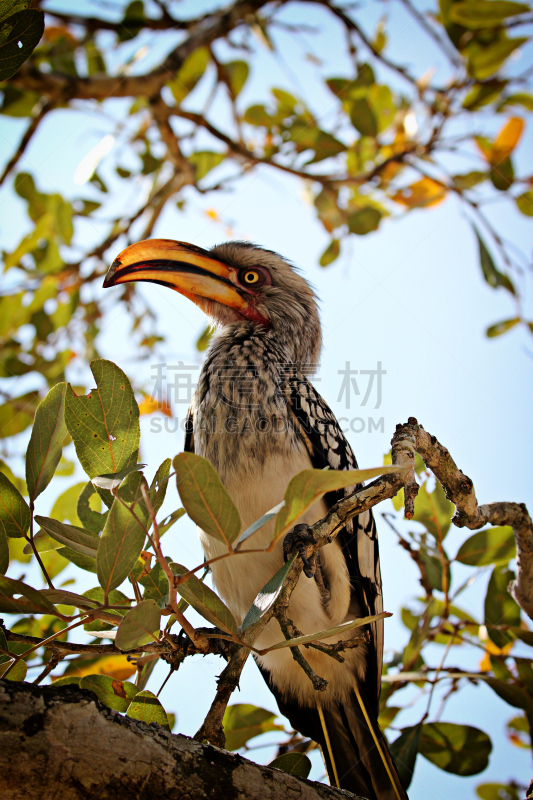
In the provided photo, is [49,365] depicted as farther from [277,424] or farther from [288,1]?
[288,1]

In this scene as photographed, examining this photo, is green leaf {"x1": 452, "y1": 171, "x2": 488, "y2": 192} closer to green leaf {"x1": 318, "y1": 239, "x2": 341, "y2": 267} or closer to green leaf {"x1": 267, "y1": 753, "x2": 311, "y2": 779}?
green leaf {"x1": 318, "y1": 239, "x2": 341, "y2": 267}

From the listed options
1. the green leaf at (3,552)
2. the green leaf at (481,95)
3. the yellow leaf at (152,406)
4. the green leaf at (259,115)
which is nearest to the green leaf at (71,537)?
the green leaf at (3,552)

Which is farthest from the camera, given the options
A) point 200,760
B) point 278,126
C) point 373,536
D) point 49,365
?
point 278,126

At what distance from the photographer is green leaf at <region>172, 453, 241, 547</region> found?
3.19ft

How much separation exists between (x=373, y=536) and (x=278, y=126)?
2880 mm

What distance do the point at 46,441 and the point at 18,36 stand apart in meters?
0.93

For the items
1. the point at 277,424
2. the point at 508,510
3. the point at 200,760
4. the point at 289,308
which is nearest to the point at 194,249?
the point at 289,308

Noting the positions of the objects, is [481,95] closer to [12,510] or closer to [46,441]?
[46,441]

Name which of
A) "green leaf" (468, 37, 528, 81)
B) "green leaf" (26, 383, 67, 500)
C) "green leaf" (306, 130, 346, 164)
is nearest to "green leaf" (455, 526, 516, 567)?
"green leaf" (26, 383, 67, 500)

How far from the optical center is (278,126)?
3.68 m

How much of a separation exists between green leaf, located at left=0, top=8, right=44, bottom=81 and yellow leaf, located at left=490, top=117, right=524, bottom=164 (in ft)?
8.92

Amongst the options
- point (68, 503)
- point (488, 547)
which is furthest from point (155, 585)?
point (488, 547)

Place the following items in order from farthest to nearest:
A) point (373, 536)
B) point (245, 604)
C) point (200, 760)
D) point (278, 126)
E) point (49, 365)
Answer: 1. point (278, 126)
2. point (49, 365)
3. point (373, 536)
4. point (245, 604)
5. point (200, 760)

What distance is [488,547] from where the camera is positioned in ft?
6.96
